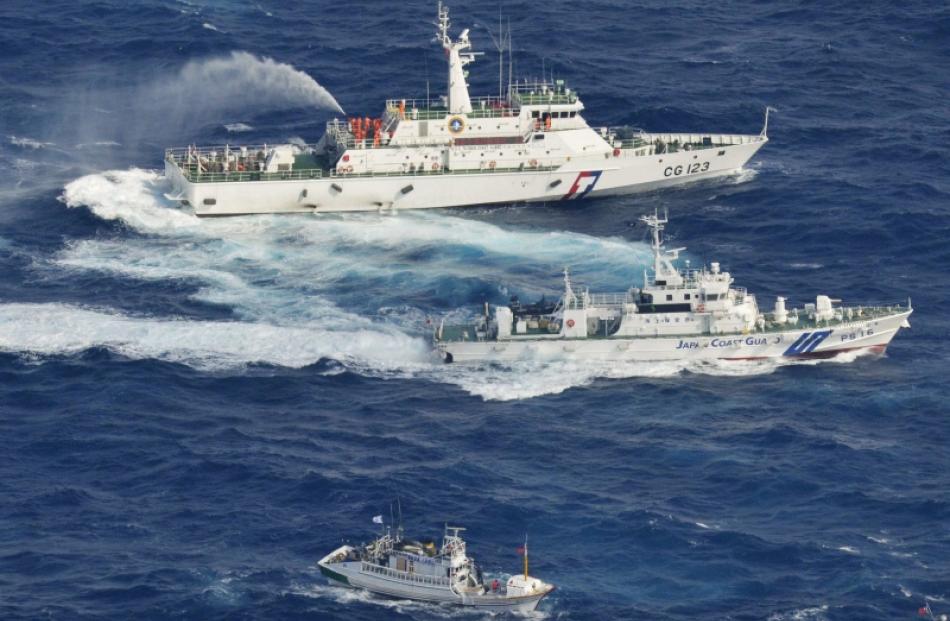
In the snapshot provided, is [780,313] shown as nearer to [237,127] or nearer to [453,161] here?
[453,161]

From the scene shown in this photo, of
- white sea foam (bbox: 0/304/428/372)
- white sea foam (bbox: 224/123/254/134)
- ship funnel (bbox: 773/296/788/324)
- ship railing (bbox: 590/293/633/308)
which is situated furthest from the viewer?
white sea foam (bbox: 224/123/254/134)

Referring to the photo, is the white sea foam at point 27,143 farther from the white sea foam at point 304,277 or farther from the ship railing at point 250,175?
the ship railing at point 250,175

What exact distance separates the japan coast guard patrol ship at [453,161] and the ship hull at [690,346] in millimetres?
37198

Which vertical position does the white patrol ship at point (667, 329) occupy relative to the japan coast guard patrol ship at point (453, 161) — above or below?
below

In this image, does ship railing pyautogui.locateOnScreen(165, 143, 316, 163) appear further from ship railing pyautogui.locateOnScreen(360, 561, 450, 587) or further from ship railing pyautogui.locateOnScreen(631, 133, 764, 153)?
ship railing pyautogui.locateOnScreen(360, 561, 450, 587)

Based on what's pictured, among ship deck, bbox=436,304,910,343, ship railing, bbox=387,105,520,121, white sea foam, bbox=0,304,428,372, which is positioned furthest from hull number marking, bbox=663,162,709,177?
white sea foam, bbox=0,304,428,372

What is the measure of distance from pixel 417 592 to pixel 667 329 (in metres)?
38.6

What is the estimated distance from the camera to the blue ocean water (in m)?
117

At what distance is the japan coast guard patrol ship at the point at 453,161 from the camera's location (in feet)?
585

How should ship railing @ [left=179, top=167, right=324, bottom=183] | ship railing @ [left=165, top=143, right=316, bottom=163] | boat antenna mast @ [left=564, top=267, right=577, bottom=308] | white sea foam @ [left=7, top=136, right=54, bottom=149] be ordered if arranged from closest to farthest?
boat antenna mast @ [left=564, top=267, right=577, bottom=308] → ship railing @ [left=179, top=167, right=324, bottom=183] → ship railing @ [left=165, top=143, right=316, bottom=163] → white sea foam @ [left=7, top=136, right=54, bottom=149]

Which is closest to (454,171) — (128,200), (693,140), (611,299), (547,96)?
(547,96)

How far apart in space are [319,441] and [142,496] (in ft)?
39.9

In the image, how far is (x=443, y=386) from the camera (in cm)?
14112

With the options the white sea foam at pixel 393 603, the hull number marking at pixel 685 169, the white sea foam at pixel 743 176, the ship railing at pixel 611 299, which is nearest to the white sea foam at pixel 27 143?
the hull number marking at pixel 685 169
